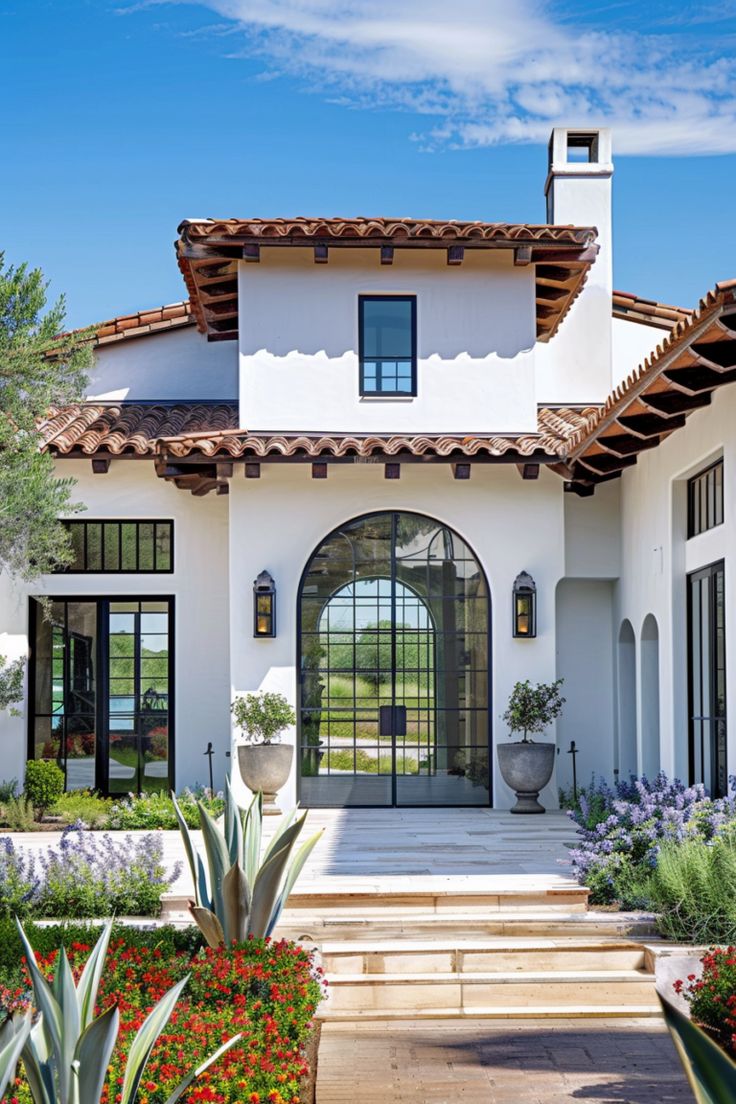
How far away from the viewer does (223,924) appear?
24.8ft

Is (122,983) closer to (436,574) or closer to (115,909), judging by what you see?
(115,909)

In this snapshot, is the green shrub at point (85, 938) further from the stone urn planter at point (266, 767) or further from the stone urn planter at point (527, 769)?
the stone urn planter at point (527, 769)

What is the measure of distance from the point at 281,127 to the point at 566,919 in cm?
1418

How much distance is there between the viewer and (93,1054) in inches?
160

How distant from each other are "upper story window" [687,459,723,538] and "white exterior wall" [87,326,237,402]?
6.96 metres

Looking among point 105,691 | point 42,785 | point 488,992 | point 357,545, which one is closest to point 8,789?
point 42,785

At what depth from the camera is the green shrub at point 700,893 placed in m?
8.33

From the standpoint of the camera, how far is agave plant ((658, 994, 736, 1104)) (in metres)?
2.44

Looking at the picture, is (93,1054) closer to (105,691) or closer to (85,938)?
(85,938)

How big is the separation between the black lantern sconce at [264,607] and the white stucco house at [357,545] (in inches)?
1.0

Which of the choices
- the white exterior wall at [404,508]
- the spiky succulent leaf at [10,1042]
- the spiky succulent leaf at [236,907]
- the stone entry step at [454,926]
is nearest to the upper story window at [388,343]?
the white exterior wall at [404,508]

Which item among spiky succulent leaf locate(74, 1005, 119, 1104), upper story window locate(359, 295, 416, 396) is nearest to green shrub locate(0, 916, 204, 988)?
spiky succulent leaf locate(74, 1005, 119, 1104)

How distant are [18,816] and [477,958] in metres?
6.68

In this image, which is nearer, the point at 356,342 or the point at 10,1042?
the point at 10,1042
